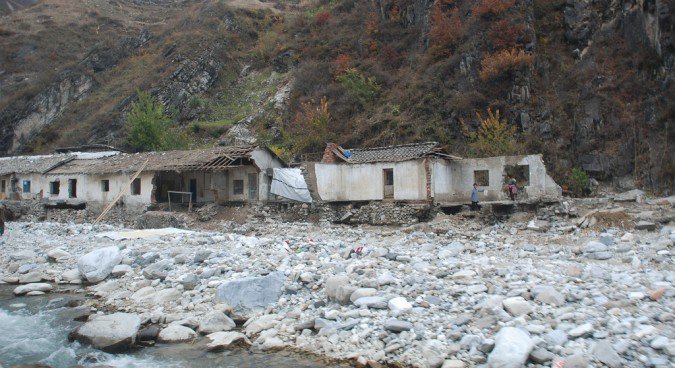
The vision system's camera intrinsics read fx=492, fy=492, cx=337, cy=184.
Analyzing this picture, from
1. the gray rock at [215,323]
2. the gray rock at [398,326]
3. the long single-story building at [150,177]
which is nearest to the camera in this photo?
the gray rock at [398,326]

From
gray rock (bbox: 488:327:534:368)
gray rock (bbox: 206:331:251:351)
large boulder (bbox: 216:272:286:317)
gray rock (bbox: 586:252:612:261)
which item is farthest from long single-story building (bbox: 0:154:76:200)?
gray rock (bbox: 488:327:534:368)

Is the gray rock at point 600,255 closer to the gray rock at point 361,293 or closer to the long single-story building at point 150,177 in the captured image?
the gray rock at point 361,293

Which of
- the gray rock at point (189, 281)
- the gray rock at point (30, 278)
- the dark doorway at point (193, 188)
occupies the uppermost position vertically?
the dark doorway at point (193, 188)

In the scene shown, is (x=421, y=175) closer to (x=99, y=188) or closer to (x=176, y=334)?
(x=176, y=334)

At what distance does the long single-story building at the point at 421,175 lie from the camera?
21.7 metres

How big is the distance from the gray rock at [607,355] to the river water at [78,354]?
3.52 meters

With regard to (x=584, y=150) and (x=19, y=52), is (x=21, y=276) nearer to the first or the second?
(x=584, y=150)

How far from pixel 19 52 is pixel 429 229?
65653mm

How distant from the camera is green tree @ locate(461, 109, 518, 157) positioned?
25.5m

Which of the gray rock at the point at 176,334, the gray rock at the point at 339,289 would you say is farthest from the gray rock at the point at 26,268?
the gray rock at the point at 339,289

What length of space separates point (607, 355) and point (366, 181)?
17489mm

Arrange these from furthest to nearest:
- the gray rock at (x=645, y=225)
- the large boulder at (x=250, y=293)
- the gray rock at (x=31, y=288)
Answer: the gray rock at (x=645, y=225), the gray rock at (x=31, y=288), the large boulder at (x=250, y=293)

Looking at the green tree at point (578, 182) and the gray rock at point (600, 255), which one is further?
the green tree at point (578, 182)

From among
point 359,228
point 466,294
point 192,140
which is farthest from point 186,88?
point 466,294
